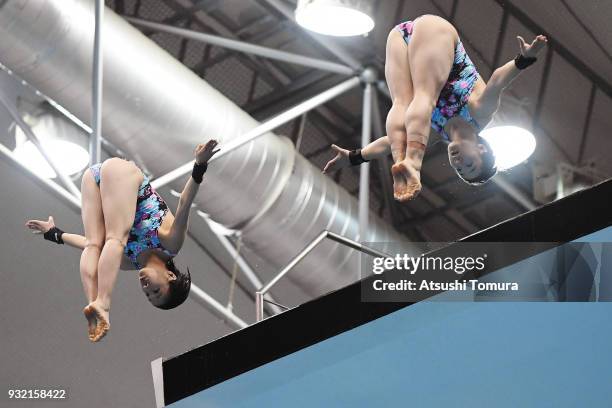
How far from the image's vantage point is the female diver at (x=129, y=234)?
6.27 m

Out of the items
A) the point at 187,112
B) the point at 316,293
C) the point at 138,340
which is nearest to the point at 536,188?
the point at 316,293

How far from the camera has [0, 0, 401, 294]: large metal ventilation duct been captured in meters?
7.89

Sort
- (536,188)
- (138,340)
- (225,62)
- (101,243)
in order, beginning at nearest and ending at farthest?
(101,243) → (536,188) → (138,340) → (225,62)

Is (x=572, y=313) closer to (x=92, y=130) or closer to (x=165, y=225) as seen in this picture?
(x=165, y=225)

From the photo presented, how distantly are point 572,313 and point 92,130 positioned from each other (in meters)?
3.73


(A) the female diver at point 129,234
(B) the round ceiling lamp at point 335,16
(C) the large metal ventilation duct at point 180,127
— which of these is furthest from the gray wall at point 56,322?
(A) the female diver at point 129,234

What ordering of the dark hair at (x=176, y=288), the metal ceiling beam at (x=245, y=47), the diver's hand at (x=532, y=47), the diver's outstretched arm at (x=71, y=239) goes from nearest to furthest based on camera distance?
the diver's hand at (x=532, y=47)
the dark hair at (x=176, y=288)
the diver's outstretched arm at (x=71, y=239)
the metal ceiling beam at (x=245, y=47)

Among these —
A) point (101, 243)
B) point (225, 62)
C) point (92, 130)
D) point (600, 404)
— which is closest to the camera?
point (600, 404)

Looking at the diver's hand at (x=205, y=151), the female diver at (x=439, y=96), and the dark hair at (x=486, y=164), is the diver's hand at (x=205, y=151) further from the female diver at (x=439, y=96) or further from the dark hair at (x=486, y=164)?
the dark hair at (x=486, y=164)

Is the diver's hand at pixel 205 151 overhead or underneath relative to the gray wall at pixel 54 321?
underneath

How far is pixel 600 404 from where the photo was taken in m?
4.68

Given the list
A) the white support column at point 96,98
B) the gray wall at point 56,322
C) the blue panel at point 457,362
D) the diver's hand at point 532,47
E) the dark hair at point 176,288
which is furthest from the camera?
the gray wall at point 56,322

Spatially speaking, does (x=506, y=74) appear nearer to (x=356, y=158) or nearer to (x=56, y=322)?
(x=356, y=158)

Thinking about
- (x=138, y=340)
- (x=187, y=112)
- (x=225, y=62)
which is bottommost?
(x=138, y=340)
